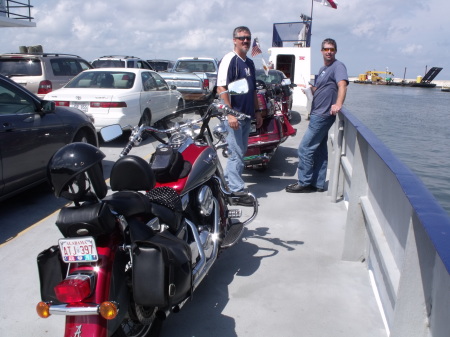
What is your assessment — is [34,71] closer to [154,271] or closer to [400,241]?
[154,271]

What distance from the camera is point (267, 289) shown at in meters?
3.46

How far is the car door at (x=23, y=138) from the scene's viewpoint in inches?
182

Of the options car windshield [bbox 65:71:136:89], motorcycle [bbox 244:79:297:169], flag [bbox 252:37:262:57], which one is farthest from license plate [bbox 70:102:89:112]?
flag [bbox 252:37:262:57]

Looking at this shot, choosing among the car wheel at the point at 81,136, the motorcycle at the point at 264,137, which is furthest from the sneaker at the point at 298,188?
the car wheel at the point at 81,136

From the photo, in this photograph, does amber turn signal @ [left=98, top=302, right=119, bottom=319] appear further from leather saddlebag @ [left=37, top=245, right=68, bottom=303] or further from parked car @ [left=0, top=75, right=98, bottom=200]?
parked car @ [left=0, top=75, right=98, bottom=200]

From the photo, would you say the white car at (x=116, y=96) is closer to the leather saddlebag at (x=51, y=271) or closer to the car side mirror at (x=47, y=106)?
the car side mirror at (x=47, y=106)

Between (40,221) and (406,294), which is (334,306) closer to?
(406,294)

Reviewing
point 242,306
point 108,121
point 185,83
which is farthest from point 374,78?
point 242,306

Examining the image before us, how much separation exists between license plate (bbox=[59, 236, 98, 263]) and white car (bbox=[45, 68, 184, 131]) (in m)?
5.86

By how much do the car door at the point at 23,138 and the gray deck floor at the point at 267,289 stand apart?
622 mm

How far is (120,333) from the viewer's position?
232 centimetres

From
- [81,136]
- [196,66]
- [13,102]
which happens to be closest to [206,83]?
[196,66]

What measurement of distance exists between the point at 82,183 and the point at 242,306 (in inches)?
65.6

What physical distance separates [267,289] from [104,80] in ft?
24.0
